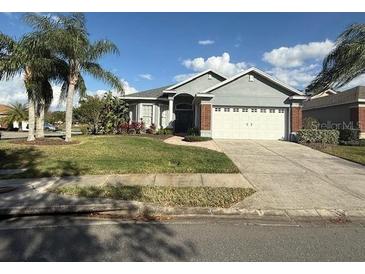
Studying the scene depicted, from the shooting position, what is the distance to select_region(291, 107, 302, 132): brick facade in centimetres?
1991

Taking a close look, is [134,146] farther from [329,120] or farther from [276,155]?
[329,120]

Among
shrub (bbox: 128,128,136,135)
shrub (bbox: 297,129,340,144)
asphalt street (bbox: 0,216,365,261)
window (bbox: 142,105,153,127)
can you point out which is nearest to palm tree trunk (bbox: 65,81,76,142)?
shrub (bbox: 128,128,136,135)

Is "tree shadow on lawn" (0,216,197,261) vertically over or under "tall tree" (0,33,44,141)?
under

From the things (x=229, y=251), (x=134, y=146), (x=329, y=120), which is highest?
(x=329, y=120)

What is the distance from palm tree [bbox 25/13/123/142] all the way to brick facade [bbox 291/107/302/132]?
38.3ft

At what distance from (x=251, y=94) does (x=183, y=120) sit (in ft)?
22.4

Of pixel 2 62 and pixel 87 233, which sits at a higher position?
pixel 2 62

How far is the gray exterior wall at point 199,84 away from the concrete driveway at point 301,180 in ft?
39.3

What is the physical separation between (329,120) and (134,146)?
69.0 ft

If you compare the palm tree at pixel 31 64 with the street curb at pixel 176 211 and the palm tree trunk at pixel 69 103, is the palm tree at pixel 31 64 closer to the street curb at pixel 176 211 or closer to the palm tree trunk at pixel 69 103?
the palm tree trunk at pixel 69 103

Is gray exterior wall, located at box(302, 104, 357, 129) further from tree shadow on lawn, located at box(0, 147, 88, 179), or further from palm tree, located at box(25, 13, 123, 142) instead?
tree shadow on lawn, located at box(0, 147, 88, 179)

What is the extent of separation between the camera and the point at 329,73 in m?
12.3

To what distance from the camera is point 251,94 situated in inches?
805

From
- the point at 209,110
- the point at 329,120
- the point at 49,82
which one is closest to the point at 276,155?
the point at 209,110
